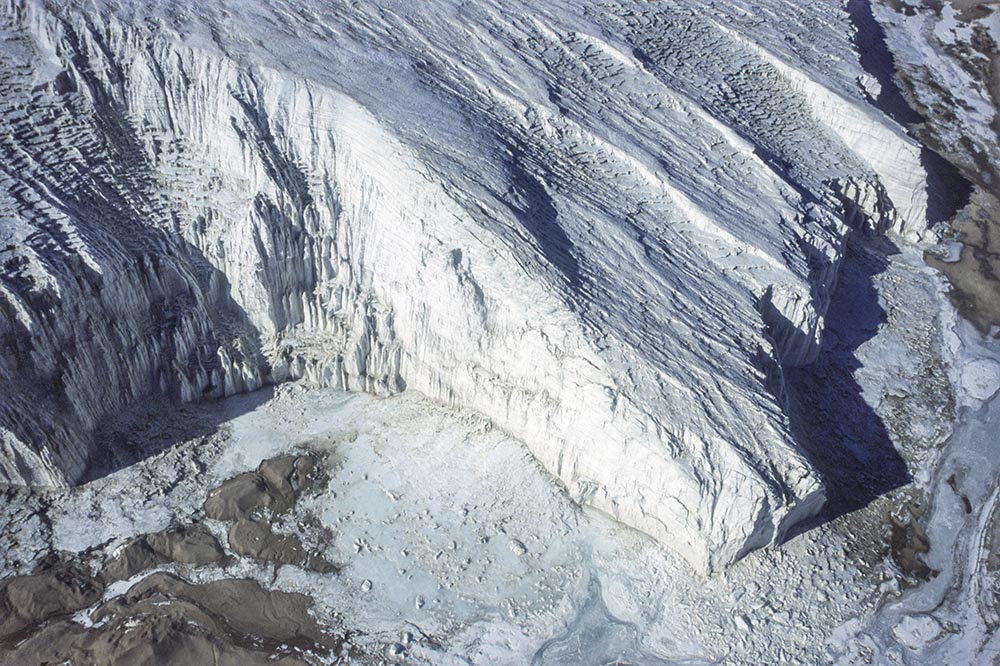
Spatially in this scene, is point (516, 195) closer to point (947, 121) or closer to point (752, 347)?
point (752, 347)

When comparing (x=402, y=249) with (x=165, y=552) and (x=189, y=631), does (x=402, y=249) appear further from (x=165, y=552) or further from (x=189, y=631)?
(x=189, y=631)

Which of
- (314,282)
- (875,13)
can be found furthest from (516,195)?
(875,13)

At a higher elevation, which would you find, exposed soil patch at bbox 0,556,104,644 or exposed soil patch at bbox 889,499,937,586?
exposed soil patch at bbox 889,499,937,586

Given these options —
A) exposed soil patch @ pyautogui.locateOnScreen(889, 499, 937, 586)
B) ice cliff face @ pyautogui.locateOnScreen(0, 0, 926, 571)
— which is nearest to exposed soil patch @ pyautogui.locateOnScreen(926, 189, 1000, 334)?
ice cliff face @ pyautogui.locateOnScreen(0, 0, 926, 571)

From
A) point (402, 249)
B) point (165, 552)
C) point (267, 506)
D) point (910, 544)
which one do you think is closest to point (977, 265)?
point (910, 544)

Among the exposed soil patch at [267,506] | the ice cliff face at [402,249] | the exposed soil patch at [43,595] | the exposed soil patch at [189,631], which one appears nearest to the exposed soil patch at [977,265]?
the ice cliff face at [402,249]

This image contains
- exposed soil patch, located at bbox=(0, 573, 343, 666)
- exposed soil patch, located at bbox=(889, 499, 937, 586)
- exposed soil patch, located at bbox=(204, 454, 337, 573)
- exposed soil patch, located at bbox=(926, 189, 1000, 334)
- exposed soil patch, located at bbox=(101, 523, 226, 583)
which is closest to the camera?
exposed soil patch, located at bbox=(0, 573, 343, 666)

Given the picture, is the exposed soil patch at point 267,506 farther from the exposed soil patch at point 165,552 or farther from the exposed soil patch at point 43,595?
the exposed soil patch at point 43,595

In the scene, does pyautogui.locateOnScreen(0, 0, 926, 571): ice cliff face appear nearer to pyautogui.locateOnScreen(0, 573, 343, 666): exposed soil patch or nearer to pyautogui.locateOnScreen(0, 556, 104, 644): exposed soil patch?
pyautogui.locateOnScreen(0, 556, 104, 644): exposed soil patch
